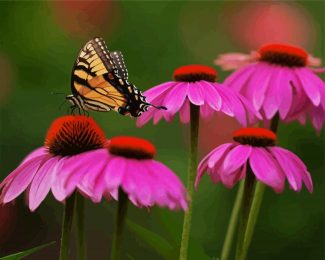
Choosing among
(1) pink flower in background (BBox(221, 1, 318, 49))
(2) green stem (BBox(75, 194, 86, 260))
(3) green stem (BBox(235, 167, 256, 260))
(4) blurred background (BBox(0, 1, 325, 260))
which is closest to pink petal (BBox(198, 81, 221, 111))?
(3) green stem (BBox(235, 167, 256, 260))

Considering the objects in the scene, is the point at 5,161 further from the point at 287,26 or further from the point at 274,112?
the point at 274,112

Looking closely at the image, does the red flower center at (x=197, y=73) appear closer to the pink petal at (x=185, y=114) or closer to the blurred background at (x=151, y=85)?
the pink petal at (x=185, y=114)

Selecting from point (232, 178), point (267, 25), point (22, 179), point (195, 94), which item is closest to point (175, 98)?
point (195, 94)

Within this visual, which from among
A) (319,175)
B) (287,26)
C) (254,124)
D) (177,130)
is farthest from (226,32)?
(254,124)

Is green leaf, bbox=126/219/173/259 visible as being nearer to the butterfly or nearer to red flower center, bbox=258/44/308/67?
the butterfly

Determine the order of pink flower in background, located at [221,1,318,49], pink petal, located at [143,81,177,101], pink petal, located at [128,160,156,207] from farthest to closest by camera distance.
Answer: pink flower in background, located at [221,1,318,49]
pink petal, located at [143,81,177,101]
pink petal, located at [128,160,156,207]

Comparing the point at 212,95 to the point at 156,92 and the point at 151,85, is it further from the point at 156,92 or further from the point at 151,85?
the point at 151,85

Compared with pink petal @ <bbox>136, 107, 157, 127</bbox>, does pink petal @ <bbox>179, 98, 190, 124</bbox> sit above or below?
below
